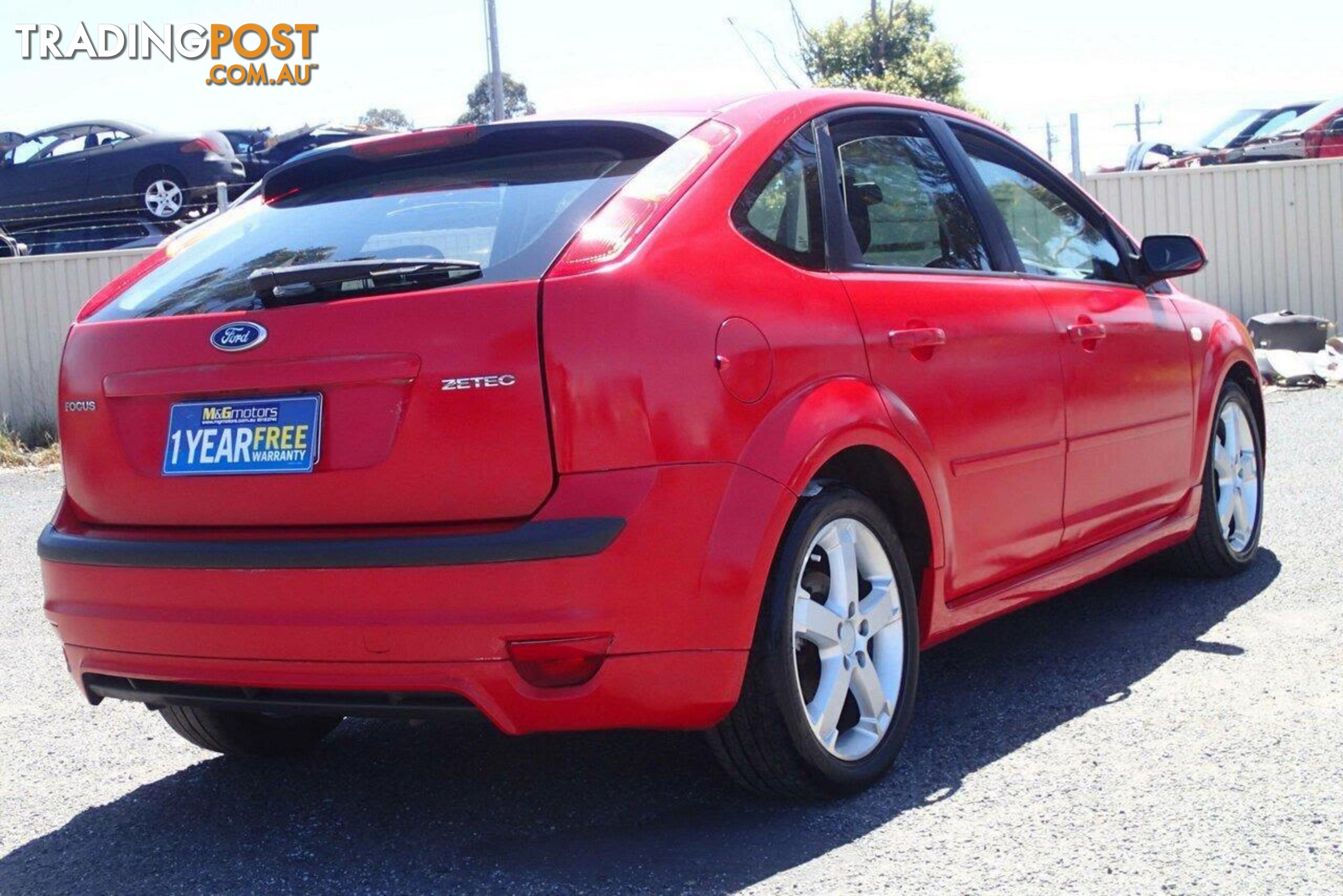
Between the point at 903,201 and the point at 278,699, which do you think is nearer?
the point at 278,699

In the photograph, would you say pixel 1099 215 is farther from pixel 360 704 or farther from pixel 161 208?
pixel 161 208

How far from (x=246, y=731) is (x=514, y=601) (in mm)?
1439

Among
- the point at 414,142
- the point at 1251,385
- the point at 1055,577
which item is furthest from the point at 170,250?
the point at 1251,385

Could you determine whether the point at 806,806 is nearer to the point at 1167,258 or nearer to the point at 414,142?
the point at 414,142

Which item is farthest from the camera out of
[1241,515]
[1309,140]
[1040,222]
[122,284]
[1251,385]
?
[1309,140]

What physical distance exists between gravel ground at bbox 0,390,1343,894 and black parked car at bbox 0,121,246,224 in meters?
13.9

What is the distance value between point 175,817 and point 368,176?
5.24ft

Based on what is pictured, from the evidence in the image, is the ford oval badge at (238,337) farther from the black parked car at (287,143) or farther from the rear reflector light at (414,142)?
the black parked car at (287,143)

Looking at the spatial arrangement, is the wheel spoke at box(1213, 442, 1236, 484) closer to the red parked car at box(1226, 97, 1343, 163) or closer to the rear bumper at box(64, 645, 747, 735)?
the rear bumper at box(64, 645, 747, 735)

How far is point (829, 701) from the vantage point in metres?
3.50

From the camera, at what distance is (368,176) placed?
3777mm

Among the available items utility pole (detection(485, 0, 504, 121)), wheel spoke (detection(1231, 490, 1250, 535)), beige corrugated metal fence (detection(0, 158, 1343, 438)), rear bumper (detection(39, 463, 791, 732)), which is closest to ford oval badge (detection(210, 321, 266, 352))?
rear bumper (detection(39, 463, 791, 732))

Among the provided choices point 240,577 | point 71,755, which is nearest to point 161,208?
point 71,755

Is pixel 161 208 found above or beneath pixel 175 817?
above
